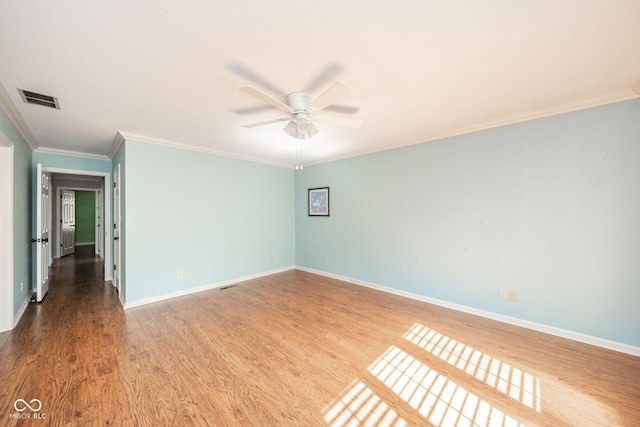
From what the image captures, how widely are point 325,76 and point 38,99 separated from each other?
2.71 meters

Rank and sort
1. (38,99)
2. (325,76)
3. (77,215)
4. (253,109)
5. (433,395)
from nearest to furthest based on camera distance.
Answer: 1. (433,395)
2. (325,76)
3. (38,99)
4. (253,109)
5. (77,215)

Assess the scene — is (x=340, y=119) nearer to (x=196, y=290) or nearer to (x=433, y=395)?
(x=433, y=395)

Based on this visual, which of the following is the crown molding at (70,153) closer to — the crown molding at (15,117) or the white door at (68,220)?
the crown molding at (15,117)

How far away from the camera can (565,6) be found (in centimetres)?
131

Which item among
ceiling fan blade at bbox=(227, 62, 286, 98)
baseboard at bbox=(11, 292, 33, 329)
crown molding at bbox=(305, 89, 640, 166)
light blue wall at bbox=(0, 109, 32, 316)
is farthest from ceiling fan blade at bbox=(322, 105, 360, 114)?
baseboard at bbox=(11, 292, 33, 329)

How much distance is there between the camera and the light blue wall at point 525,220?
2.29 m

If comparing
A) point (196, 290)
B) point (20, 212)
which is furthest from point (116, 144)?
point (196, 290)

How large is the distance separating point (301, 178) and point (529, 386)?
4630 millimetres

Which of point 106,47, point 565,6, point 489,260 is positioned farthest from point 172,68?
point 489,260

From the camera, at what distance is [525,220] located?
2.75 meters

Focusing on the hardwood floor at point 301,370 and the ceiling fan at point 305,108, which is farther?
the ceiling fan at point 305,108

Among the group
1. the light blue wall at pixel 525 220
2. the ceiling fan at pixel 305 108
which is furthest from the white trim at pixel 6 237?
the light blue wall at pixel 525 220

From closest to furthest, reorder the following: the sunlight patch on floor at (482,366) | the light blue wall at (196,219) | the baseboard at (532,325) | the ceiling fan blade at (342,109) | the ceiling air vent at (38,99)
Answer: the sunlight patch on floor at (482,366) < the ceiling air vent at (38,99) < the baseboard at (532,325) < the ceiling fan blade at (342,109) < the light blue wall at (196,219)

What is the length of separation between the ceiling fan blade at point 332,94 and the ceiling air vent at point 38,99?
2456mm
